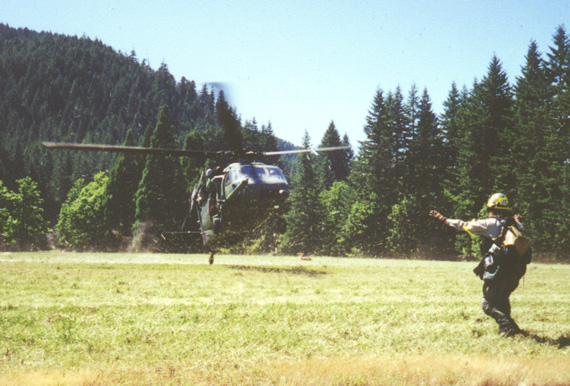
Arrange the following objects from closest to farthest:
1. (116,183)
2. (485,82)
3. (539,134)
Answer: (539,134)
(485,82)
(116,183)

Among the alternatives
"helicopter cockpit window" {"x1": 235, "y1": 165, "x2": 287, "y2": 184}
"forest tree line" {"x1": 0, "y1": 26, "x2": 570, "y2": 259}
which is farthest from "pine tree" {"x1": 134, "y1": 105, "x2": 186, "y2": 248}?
"helicopter cockpit window" {"x1": 235, "y1": 165, "x2": 287, "y2": 184}

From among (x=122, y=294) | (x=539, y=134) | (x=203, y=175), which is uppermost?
(x=539, y=134)

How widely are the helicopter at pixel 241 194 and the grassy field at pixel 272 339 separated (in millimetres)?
4903

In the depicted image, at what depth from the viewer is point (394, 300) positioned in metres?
11.1

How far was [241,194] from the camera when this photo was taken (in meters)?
16.4

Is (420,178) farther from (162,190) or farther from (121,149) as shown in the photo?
(121,149)

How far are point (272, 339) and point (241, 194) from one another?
9.55 m

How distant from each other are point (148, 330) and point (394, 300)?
643 cm

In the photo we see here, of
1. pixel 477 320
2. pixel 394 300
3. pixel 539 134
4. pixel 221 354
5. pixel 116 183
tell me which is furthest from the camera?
pixel 116 183

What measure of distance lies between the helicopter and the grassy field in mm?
4903

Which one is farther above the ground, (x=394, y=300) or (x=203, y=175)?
(x=203, y=175)

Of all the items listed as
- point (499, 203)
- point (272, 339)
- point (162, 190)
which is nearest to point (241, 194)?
point (272, 339)

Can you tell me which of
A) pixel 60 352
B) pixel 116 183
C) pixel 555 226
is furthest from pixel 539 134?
pixel 116 183

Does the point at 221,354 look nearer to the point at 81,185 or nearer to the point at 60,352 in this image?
the point at 60,352
